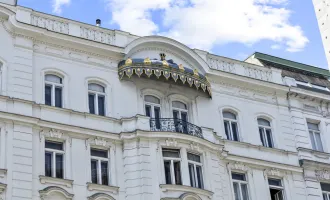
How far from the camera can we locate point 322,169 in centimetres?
3456

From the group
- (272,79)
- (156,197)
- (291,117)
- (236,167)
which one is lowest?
(156,197)

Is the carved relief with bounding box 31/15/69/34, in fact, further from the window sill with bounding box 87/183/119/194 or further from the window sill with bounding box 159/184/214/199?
the window sill with bounding box 159/184/214/199

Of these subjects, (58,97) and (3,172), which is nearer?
(3,172)

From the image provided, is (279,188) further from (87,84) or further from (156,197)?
(87,84)

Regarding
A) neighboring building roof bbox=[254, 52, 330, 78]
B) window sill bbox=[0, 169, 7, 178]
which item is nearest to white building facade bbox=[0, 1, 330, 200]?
window sill bbox=[0, 169, 7, 178]

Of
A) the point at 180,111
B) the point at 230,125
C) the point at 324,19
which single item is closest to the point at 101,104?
the point at 180,111

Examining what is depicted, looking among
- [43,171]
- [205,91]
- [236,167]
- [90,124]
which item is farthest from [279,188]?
[43,171]

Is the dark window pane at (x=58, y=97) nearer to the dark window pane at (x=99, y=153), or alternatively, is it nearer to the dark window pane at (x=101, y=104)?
the dark window pane at (x=101, y=104)

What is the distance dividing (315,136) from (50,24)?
53.7 ft

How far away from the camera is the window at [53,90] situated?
94.7 feet

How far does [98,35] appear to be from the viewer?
31.6 metres

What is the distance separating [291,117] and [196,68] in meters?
6.49

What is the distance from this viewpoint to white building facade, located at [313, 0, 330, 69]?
38.4 meters

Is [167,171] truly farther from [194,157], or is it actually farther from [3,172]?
[3,172]
